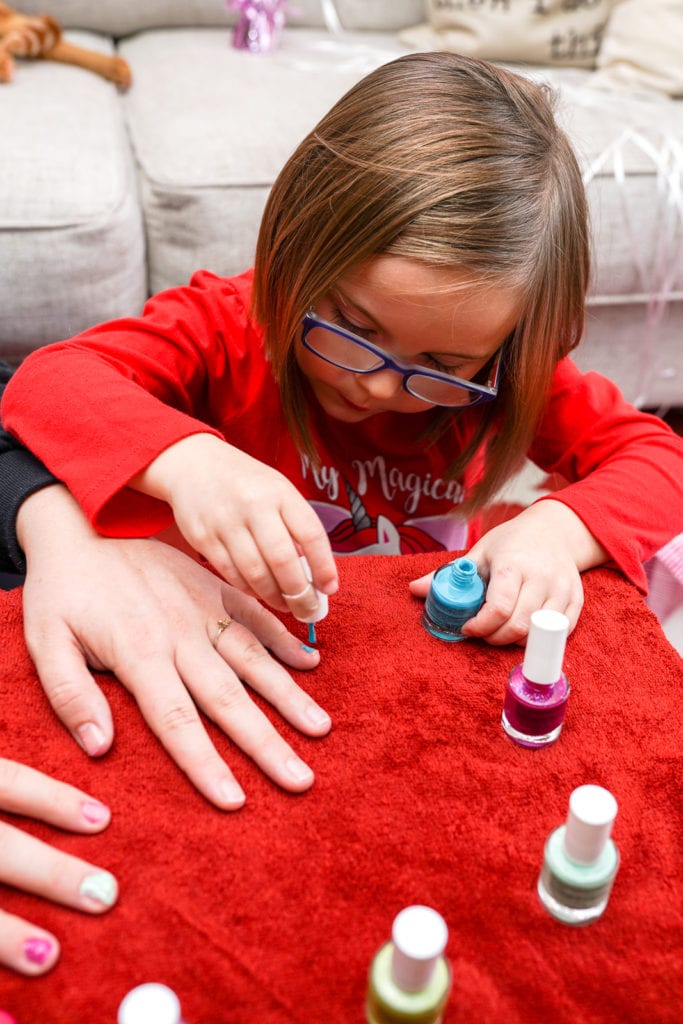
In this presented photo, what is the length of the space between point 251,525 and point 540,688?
8.9 inches

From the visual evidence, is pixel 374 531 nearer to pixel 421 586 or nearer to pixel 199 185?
pixel 421 586

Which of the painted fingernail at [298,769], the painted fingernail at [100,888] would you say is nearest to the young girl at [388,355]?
the painted fingernail at [298,769]

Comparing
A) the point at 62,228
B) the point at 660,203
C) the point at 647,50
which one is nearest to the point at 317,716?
the point at 62,228

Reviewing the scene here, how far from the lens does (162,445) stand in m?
0.72

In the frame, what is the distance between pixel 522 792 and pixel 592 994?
0.42 ft

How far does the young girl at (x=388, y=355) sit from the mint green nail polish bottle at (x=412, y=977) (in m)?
0.25

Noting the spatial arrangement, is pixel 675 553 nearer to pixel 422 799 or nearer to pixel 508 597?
pixel 508 597

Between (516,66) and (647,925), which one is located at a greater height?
(516,66)

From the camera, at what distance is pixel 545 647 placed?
583 mm

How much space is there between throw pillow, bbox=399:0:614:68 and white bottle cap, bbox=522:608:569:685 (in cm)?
168

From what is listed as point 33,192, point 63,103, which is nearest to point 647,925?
point 33,192

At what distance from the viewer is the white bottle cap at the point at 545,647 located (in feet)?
1.90

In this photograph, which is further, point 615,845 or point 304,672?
point 304,672

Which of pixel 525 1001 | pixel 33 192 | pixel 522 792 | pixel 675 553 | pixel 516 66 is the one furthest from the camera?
pixel 516 66
